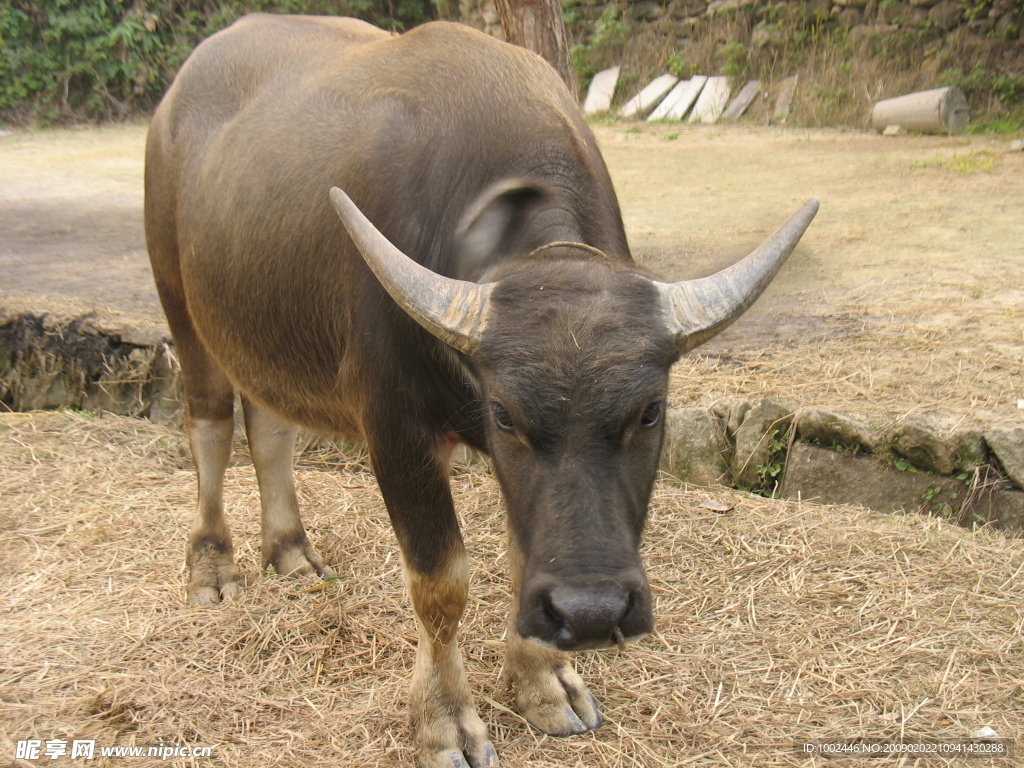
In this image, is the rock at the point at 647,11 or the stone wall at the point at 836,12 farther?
the rock at the point at 647,11

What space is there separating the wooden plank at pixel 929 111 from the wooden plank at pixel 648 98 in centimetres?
370

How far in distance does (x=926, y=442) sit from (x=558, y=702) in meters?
2.06

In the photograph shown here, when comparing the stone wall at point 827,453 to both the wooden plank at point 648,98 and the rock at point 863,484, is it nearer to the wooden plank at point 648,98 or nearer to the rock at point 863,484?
the rock at point 863,484

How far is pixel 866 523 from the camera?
4.00 metres

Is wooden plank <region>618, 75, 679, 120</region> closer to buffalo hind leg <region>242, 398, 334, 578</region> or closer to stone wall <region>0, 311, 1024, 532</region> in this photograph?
stone wall <region>0, 311, 1024, 532</region>

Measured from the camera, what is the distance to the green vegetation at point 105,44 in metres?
16.4

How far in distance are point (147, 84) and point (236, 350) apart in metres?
15.7

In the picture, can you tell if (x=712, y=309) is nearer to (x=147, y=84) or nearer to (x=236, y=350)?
(x=236, y=350)

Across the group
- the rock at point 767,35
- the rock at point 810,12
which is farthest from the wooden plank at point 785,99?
the rock at point 810,12

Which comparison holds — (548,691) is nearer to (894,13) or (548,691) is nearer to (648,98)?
(894,13)

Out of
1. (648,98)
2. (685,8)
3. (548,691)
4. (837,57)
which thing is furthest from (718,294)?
(685,8)

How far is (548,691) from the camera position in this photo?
308cm

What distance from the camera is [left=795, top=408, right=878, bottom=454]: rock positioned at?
4113 mm

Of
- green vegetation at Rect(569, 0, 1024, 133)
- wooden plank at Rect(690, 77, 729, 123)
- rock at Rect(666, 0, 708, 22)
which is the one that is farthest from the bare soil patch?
rock at Rect(666, 0, 708, 22)
